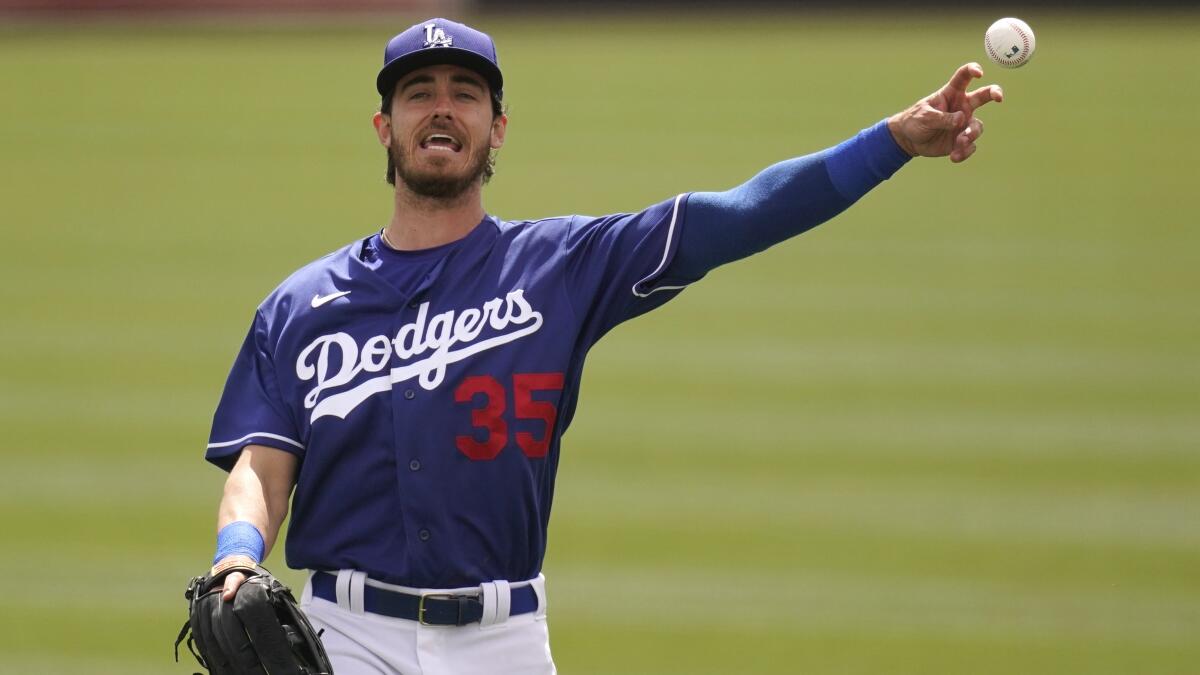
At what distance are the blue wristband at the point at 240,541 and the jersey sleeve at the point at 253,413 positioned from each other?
0.21 m

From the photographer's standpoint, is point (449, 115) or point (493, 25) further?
point (493, 25)

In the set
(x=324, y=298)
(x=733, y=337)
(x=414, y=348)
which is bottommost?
(x=414, y=348)

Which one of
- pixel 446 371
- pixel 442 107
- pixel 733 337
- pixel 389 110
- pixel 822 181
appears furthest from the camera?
pixel 733 337

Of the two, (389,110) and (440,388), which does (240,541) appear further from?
(389,110)

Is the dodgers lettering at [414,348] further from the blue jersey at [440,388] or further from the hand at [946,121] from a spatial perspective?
the hand at [946,121]

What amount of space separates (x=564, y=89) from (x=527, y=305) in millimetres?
13599

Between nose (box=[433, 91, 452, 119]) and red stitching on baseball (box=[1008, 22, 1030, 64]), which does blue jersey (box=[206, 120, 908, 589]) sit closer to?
nose (box=[433, 91, 452, 119])

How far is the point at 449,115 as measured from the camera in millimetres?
3502

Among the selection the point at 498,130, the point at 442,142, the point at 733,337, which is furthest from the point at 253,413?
the point at 733,337

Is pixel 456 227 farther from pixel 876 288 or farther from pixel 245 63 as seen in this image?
pixel 245 63

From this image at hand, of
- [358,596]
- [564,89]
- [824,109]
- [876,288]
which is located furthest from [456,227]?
[564,89]

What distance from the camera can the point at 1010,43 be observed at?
3.47 m

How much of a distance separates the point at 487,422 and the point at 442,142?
565 mm

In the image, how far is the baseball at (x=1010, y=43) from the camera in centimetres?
347
